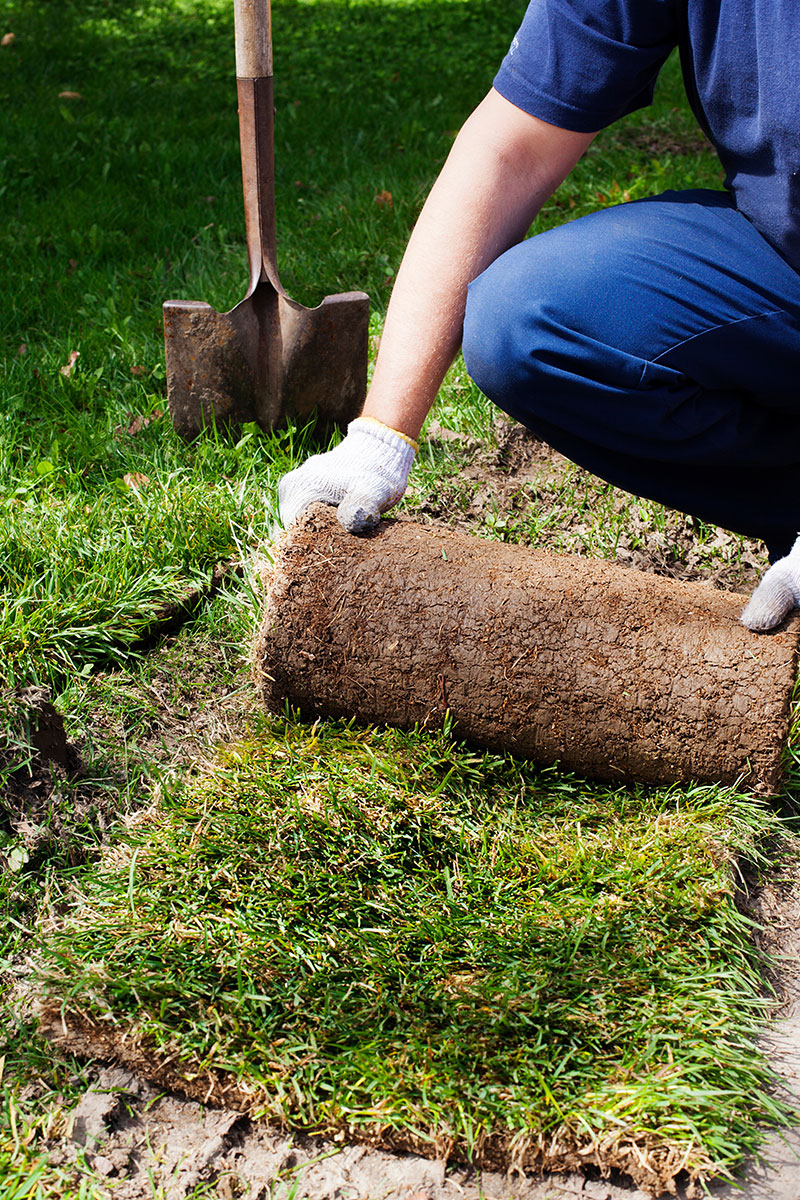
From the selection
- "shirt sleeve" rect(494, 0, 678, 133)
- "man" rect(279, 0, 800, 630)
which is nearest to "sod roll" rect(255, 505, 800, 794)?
"man" rect(279, 0, 800, 630)

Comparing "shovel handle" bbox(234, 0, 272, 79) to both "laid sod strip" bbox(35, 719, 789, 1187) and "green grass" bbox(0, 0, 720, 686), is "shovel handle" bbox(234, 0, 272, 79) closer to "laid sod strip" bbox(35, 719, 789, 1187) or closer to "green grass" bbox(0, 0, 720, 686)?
"green grass" bbox(0, 0, 720, 686)

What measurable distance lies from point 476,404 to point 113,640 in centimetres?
149

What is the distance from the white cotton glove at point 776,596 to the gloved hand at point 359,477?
83 centimetres

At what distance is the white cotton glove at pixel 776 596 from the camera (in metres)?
2.01

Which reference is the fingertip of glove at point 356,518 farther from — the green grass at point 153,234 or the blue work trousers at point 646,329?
the green grass at point 153,234

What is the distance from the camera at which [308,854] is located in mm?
1941

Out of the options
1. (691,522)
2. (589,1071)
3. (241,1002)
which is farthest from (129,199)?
(589,1071)

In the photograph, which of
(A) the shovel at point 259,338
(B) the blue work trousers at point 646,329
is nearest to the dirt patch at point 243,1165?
(B) the blue work trousers at point 646,329

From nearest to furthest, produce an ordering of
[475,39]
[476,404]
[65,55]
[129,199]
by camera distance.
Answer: [476,404] < [129,199] < [65,55] < [475,39]

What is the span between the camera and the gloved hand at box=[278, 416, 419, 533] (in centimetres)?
214

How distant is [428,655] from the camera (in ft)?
6.79

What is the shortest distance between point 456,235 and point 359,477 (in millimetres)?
623

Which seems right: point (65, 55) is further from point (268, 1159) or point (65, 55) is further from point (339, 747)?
point (268, 1159)

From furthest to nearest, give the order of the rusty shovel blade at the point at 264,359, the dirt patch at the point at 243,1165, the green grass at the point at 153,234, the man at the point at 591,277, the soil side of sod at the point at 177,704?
the rusty shovel blade at the point at 264,359
the green grass at the point at 153,234
the soil side of sod at the point at 177,704
the man at the point at 591,277
the dirt patch at the point at 243,1165
